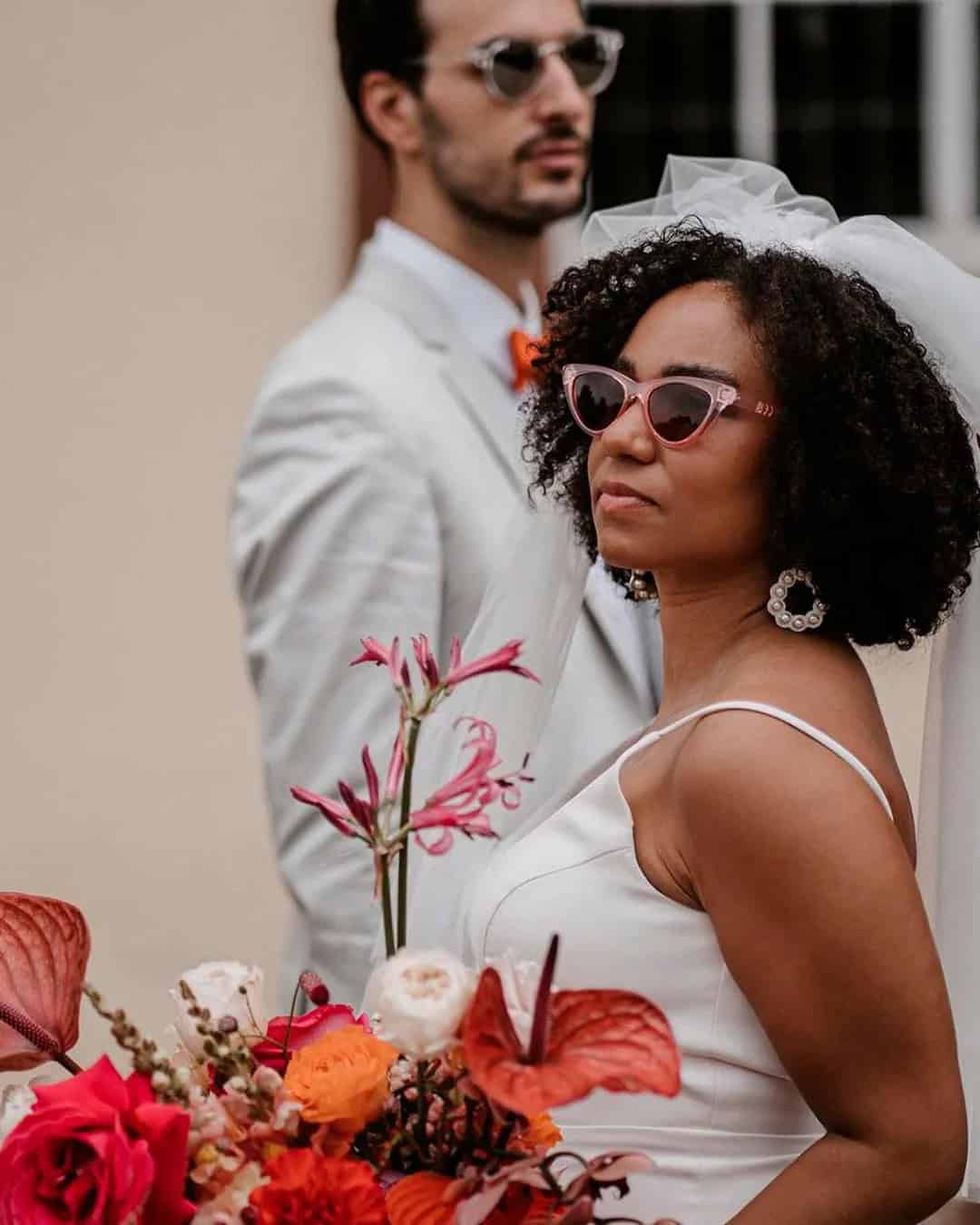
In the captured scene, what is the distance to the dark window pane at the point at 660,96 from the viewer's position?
18.1ft

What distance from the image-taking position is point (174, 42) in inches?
209

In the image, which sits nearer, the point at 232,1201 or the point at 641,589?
the point at 232,1201

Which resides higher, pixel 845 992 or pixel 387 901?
pixel 387 901

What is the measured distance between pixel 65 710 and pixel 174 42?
1.60m

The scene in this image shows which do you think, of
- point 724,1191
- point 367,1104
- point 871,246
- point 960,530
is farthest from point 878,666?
point 367,1104

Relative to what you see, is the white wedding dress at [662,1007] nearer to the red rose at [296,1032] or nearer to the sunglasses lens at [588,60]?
the red rose at [296,1032]

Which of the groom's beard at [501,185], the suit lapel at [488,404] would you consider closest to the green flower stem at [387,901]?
the suit lapel at [488,404]

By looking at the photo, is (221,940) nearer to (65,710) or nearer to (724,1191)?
(65,710)

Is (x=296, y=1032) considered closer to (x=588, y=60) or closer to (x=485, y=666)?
(x=485, y=666)

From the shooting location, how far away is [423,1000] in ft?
4.66

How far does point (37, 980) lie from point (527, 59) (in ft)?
7.31

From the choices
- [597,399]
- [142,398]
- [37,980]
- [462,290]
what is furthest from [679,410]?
[142,398]

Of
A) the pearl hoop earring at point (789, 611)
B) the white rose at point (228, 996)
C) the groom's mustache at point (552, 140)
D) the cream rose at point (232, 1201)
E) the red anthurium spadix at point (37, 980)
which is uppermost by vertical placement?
the groom's mustache at point (552, 140)

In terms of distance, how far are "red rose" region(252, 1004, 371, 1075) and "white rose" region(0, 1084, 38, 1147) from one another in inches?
6.4
